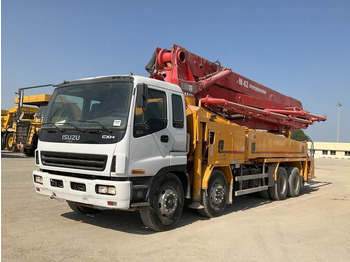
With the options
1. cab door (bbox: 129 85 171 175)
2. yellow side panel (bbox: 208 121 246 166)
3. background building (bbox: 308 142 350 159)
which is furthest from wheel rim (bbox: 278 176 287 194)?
background building (bbox: 308 142 350 159)

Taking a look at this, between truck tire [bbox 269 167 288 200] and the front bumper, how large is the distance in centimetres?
638

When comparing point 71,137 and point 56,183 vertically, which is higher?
point 71,137

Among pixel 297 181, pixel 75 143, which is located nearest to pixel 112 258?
pixel 75 143

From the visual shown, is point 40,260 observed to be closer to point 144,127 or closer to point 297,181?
point 144,127

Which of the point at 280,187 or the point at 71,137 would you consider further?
the point at 280,187

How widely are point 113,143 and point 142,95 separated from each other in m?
0.91

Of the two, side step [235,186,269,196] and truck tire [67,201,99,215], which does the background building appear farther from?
truck tire [67,201,99,215]

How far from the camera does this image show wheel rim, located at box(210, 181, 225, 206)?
7641 millimetres

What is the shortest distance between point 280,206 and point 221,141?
3218 mm

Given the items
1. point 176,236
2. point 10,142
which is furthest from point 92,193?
point 10,142

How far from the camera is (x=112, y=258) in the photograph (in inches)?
191

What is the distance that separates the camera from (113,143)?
555 cm

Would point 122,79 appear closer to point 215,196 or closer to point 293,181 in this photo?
point 215,196

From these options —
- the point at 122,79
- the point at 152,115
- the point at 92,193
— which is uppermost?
the point at 122,79
